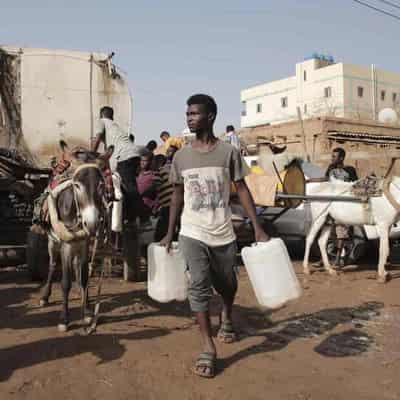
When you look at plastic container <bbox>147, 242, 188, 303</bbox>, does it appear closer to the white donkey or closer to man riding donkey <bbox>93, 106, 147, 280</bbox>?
man riding donkey <bbox>93, 106, 147, 280</bbox>

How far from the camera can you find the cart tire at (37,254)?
7359mm

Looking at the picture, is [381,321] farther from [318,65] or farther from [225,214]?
[318,65]

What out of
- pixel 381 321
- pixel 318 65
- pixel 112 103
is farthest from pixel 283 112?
pixel 381 321

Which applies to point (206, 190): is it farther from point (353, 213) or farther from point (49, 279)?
point (353, 213)

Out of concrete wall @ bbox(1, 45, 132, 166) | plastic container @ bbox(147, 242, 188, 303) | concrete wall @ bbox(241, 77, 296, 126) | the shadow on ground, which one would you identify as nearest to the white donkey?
the shadow on ground

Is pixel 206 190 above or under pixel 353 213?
above

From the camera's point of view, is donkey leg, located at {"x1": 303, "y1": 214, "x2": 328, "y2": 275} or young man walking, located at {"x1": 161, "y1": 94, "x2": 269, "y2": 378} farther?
donkey leg, located at {"x1": 303, "y1": 214, "x2": 328, "y2": 275}

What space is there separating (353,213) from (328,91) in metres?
37.0

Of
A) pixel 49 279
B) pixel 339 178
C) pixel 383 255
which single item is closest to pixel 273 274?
pixel 49 279

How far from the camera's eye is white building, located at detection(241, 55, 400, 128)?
4206 centimetres

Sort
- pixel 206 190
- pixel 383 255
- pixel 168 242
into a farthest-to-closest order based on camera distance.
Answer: pixel 383 255
pixel 168 242
pixel 206 190

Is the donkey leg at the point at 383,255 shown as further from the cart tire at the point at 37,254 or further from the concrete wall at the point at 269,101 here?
the concrete wall at the point at 269,101

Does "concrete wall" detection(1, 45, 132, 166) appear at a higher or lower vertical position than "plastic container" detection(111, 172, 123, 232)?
higher

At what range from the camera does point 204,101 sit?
3.98 m
